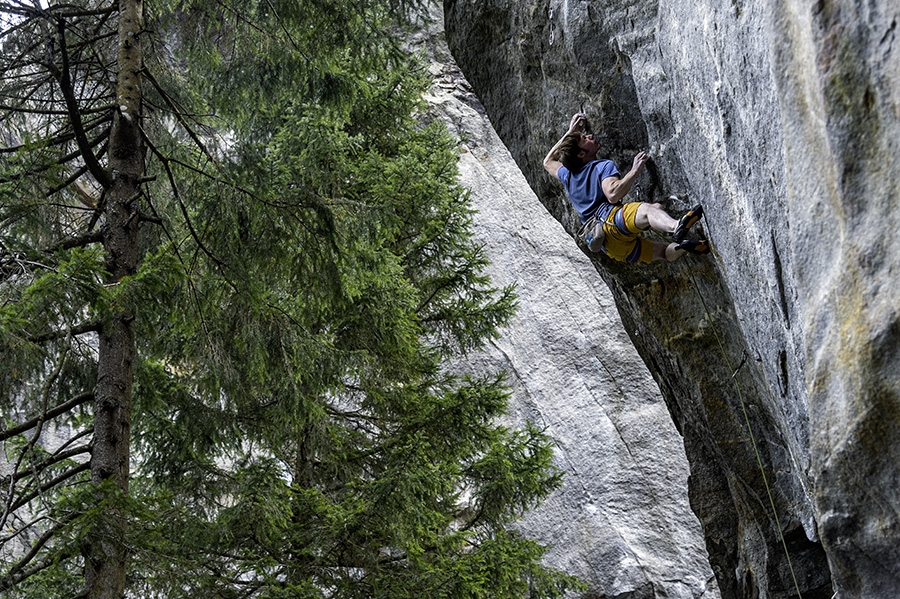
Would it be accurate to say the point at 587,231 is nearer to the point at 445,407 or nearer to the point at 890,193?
the point at 445,407

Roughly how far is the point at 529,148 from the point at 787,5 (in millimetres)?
5391

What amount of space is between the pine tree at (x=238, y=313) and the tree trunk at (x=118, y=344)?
14mm

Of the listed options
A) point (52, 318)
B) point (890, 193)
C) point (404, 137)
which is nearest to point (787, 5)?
point (890, 193)

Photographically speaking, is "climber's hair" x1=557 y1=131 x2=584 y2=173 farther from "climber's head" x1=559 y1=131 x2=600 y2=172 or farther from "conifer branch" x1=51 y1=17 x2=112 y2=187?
"conifer branch" x1=51 y1=17 x2=112 y2=187

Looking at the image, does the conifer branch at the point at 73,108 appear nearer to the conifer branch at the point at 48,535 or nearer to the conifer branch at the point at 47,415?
the conifer branch at the point at 47,415

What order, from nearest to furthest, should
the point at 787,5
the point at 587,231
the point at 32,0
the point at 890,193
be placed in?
the point at 890,193
the point at 787,5
the point at 32,0
the point at 587,231

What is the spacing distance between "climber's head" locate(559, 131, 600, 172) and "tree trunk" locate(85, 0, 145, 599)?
342cm

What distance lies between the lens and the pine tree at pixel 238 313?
16.8 feet

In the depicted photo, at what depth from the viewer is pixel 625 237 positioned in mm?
6859

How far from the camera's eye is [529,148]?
8.91 meters

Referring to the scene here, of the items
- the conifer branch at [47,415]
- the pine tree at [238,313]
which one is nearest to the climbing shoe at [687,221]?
the pine tree at [238,313]

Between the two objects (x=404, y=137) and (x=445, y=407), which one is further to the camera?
(x=404, y=137)

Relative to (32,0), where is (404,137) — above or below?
above

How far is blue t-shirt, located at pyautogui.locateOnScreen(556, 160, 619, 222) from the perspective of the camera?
6.99 m
